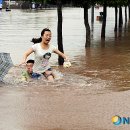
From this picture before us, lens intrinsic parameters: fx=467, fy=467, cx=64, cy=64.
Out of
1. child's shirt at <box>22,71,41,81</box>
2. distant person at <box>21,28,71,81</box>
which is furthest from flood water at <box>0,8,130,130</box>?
distant person at <box>21,28,71,81</box>

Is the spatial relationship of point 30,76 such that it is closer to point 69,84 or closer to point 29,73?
point 29,73

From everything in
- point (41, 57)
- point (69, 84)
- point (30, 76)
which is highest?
point (41, 57)

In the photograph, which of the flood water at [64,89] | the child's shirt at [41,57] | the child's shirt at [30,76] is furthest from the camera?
the child's shirt at [30,76]

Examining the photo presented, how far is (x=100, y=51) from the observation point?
20719 mm

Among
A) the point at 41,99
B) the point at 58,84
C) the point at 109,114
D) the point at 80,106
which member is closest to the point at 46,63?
the point at 58,84

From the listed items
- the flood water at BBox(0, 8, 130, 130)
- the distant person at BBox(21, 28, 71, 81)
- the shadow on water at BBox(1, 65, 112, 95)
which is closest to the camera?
the flood water at BBox(0, 8, 130, 130)

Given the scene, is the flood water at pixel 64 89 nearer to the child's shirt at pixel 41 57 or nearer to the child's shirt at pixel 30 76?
the child's shirt at pixel 30 76

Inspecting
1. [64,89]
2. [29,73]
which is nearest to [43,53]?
[29,73]

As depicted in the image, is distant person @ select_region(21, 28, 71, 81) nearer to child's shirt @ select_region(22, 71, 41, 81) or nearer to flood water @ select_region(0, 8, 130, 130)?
child's shirt @ select_region(22, 71, 41, 81)

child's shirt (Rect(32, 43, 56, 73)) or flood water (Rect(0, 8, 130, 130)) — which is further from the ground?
child's shirt (Rect(32, 43, 56, 73))

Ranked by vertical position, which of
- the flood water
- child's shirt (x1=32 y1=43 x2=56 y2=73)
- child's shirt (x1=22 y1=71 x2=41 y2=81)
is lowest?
the flood water

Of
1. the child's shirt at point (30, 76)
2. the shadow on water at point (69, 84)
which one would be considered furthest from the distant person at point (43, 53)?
the shadow on water at point (69, 84)

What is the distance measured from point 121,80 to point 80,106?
347 centimetres

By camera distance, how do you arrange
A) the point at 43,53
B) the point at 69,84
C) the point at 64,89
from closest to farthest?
the point at 64,89, the point at 43,53, the point at 69,84
